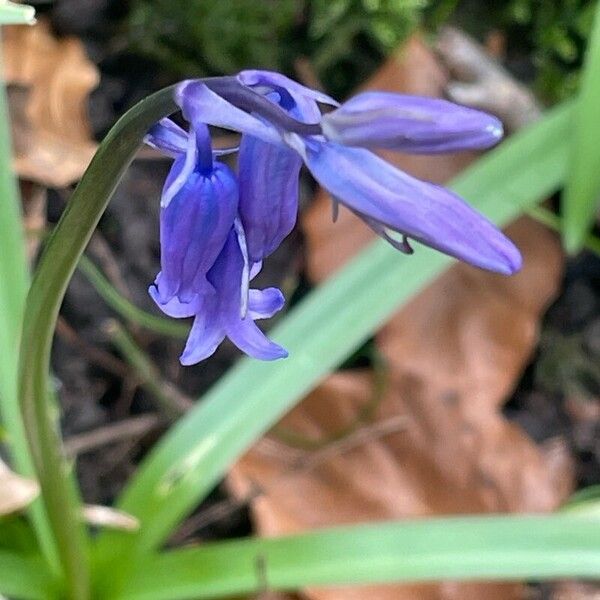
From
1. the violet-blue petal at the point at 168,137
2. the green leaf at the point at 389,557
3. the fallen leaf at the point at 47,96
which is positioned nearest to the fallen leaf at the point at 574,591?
the green leaf at the point at 389,557

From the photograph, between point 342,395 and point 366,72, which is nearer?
point 342,395

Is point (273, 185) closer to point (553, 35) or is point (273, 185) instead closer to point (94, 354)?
point (94, 354)

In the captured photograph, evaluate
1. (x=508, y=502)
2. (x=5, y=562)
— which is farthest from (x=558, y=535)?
(x=5, y=562)

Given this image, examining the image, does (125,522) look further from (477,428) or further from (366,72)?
(366,72)

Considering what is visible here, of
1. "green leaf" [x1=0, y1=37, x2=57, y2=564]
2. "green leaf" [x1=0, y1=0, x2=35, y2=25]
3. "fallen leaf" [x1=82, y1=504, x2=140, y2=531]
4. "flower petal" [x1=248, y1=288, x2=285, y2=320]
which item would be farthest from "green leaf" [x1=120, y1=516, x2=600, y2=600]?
"green leaf" [x1=0, y1=0, x2=35, y2=25]

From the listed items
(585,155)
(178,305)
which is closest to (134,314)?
(585,155)
